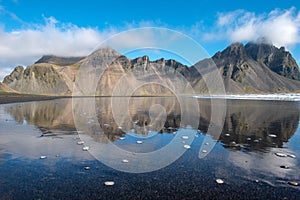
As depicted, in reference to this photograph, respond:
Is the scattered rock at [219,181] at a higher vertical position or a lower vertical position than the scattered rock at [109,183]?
higher

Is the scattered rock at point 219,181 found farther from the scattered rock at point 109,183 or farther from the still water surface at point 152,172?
the scattered rock at point 109,183

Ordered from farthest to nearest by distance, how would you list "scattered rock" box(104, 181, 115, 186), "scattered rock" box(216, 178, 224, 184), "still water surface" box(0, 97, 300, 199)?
"scattered rock" box(216, 178, 224, 184) → "scattered rock" box(104, 181, 115, 186) → "still water surface" box(0, 97, 300, 199)

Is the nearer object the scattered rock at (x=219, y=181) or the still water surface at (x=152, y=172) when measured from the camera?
the still water surface at (x=152, y=172)

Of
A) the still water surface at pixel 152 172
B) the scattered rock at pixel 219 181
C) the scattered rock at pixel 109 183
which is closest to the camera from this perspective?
the still water surface at pixel 152 172

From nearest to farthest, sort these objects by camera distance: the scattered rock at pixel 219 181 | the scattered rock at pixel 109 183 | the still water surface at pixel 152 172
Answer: the still water surface at pixel 152 172 → the scattered rock at pixel 109 183 → the scattered rock at pixel 219 181

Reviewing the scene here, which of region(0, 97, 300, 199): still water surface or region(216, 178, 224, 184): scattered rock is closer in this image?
region(0, 97, 300, 199): still water surface

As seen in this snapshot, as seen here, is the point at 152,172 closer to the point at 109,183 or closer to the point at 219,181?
the point at 109,183

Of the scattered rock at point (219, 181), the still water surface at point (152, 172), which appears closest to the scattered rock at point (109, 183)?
the still water surface at point (152, 172)

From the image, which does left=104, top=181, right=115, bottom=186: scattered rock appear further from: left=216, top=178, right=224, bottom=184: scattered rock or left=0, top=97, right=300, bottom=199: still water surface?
left=216, top=178, right=224, bottom=184: scattered rock

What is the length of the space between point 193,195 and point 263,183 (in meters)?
2.59

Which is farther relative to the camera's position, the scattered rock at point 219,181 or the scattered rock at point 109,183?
the scattered rock at point 219,181

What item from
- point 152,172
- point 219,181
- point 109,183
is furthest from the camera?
point 152,172

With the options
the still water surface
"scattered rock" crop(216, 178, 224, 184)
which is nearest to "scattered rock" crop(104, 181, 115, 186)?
the still water surface

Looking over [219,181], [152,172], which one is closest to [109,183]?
[152,172]
